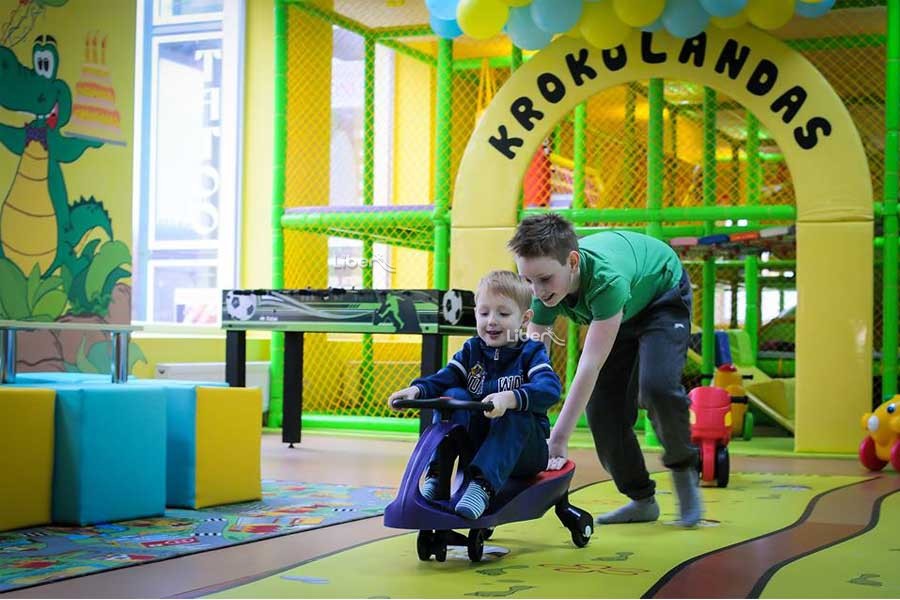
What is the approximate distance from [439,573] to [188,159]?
7455 millimetres

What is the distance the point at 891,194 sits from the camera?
7445 mm

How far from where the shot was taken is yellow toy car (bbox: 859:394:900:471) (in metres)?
6.57

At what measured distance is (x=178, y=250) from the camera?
988cm

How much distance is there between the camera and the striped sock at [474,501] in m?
3.23

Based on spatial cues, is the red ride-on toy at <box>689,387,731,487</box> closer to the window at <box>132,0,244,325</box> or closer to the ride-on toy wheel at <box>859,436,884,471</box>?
the ride-on toy wheel at <box>859,436,884,471</box>

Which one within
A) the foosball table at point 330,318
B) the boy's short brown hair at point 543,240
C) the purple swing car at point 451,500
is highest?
the boy's short brown hair at point 543,240

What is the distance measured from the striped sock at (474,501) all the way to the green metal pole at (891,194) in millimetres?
4930

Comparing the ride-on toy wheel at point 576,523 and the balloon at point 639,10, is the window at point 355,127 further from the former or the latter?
the ride-on toy wheel at point 576,523

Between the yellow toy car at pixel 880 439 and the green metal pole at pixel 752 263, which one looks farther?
the green metal pole at pixel 752 263

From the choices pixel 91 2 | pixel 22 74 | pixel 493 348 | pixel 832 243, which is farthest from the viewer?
pixel 832 243

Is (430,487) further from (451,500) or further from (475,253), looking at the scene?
(475,253)

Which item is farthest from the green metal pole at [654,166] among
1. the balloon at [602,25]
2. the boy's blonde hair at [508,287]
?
the boy's blonde hair at [508,287]

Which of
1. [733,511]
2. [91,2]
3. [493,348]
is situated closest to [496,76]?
[91,2]

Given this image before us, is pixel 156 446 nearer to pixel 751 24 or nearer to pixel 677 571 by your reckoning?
pixel 677 571
